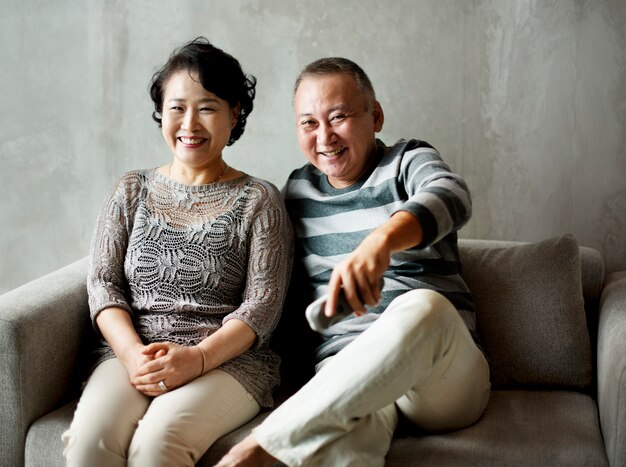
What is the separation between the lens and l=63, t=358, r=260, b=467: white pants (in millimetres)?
1670

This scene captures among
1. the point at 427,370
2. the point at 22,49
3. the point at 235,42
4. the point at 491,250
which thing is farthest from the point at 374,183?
the point at 22,49

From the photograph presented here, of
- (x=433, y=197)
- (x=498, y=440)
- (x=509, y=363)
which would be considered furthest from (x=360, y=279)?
(x=509, y=363)

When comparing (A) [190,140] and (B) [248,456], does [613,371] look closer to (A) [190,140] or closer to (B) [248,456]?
(B) [248,456]

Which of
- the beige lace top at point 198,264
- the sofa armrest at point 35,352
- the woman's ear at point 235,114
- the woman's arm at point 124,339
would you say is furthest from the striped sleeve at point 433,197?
the sofa armrest at point 35,352

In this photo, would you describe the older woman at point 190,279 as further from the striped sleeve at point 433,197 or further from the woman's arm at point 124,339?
the striped sleeve at point 433,197

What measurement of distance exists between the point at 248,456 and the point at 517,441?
583mm

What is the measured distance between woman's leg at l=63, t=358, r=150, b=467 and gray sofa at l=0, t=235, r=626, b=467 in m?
0.12

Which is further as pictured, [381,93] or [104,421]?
[381,93]

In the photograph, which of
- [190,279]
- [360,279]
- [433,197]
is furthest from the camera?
[190,279]

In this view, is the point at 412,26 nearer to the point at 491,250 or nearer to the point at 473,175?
the point at 473,175

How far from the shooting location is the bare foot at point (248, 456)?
158 cm

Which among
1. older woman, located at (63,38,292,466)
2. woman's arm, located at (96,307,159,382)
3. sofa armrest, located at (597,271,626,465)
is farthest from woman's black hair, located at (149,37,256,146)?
sofa armrest, located at (597,271,626,465)

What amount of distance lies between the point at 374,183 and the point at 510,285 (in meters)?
0.46

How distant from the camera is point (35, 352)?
185cm
